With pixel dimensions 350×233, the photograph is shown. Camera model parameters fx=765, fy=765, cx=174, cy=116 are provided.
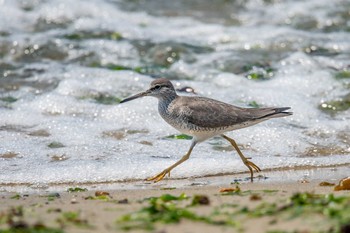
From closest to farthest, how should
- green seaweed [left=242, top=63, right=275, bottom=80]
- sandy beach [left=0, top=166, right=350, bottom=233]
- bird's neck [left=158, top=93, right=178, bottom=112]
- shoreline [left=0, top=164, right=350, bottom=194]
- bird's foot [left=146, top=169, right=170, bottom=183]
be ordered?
sandy beach [left=0, top=166, right=350, bottom=233] < shoreline [left=0, top=164, right=350, bottom=194] < bird's foot [left=146, top=169, right=170, bottom=183] < bird's neck [left=158, top=93, right=178, bottom=112] < green seaweed [left=242, top=63, right=275, bottom=80]

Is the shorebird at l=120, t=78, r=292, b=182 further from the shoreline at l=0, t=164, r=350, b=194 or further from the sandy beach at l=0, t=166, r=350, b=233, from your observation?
the sandy beach at l=0, t=166, r=350, b=233

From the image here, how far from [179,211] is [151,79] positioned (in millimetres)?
5856

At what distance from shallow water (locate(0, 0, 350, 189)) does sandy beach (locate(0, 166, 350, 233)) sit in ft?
3.67

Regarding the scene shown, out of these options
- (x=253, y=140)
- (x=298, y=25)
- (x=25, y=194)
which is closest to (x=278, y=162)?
(x=253, y=140)

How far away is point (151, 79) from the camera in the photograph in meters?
10.6

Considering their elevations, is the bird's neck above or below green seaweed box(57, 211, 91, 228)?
above

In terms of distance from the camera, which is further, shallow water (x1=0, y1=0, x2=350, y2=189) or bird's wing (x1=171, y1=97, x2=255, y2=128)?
shallow water (x1=0, y1=0, x2=350, y2=189)

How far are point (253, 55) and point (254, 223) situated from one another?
735 cm

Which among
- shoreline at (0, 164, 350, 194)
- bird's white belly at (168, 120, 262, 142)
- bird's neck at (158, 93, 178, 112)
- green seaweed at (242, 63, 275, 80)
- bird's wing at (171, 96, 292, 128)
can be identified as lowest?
shoreline at (0, 164, 350, 194)

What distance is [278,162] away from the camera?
763 centimetres

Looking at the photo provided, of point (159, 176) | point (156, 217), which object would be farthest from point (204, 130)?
point (156, 217)

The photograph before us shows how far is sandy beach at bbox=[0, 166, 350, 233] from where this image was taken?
4508 millimetres

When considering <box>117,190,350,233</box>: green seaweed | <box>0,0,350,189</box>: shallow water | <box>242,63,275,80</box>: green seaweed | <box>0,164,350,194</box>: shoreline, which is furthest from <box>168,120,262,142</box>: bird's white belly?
<box>242,63,275,80</box>: green seaweed

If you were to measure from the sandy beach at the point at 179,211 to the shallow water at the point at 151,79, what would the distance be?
1.12 metres
